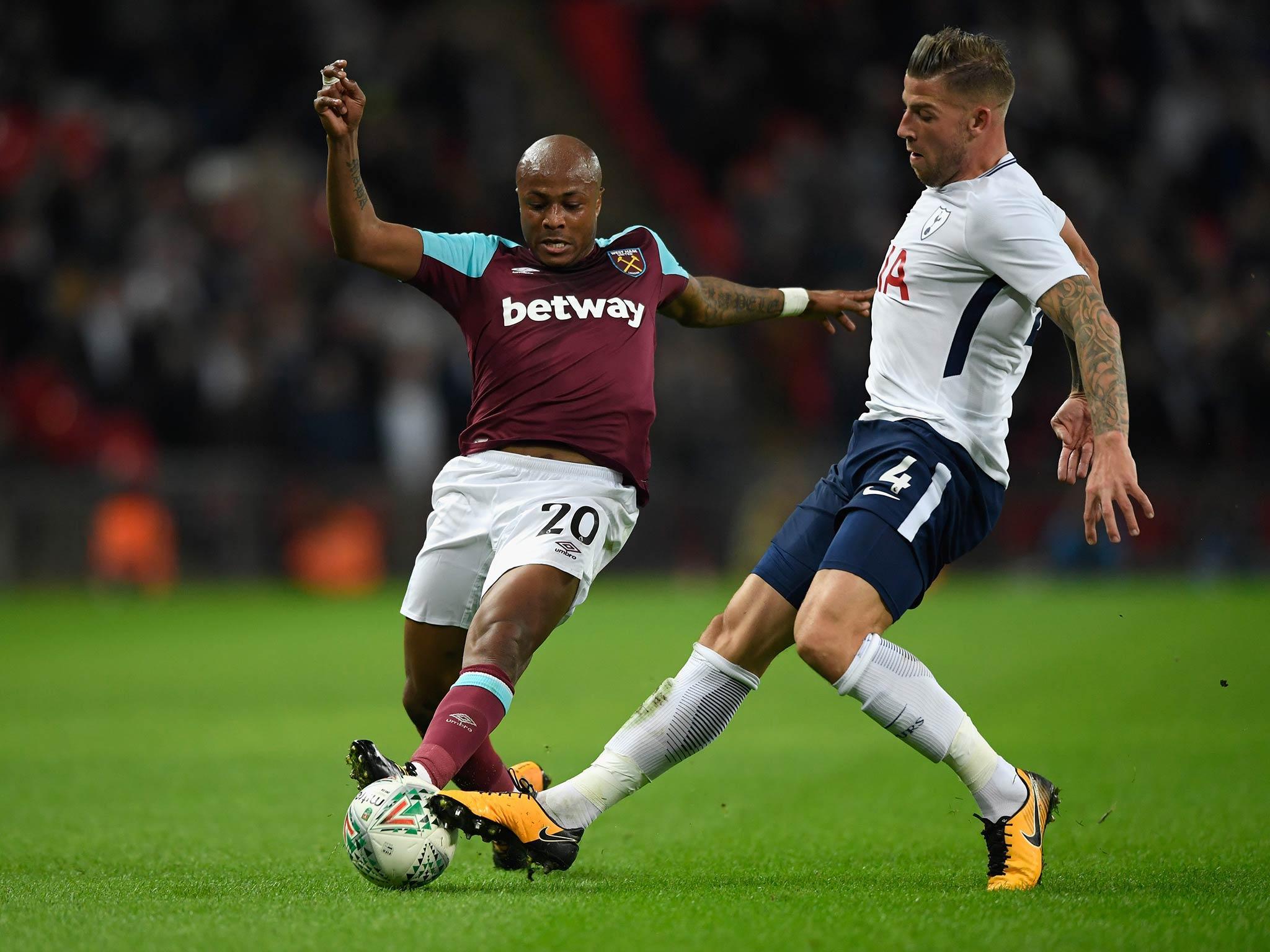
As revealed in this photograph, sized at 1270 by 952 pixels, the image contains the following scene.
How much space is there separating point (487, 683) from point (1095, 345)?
201 centimetres

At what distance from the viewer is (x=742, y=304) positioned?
19.0 ft

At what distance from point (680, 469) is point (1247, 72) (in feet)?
29.5

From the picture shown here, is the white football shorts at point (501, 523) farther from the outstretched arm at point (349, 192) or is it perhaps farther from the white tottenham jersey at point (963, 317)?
the white tottenham jersey at point (963, 317)

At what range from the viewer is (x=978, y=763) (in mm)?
4656

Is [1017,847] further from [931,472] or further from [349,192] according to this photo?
[349,192]

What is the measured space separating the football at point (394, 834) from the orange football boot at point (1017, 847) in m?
1.59

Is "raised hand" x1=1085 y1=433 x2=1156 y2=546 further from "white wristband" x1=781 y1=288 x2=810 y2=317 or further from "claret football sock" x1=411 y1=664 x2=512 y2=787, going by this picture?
"claret football sock" x1=411 y1=664 x2=512 y2=787

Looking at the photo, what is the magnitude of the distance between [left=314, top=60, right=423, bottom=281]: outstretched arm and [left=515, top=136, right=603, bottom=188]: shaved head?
1.49 ft

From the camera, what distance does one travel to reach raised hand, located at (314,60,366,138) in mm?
4738

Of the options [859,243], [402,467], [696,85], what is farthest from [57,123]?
[859,243]

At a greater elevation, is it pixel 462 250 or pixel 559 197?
pixel 559 197

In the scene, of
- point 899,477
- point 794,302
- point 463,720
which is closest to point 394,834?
point 463,720

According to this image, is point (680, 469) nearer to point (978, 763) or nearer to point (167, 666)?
point (167, 666)

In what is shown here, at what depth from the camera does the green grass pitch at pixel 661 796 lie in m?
4.04
